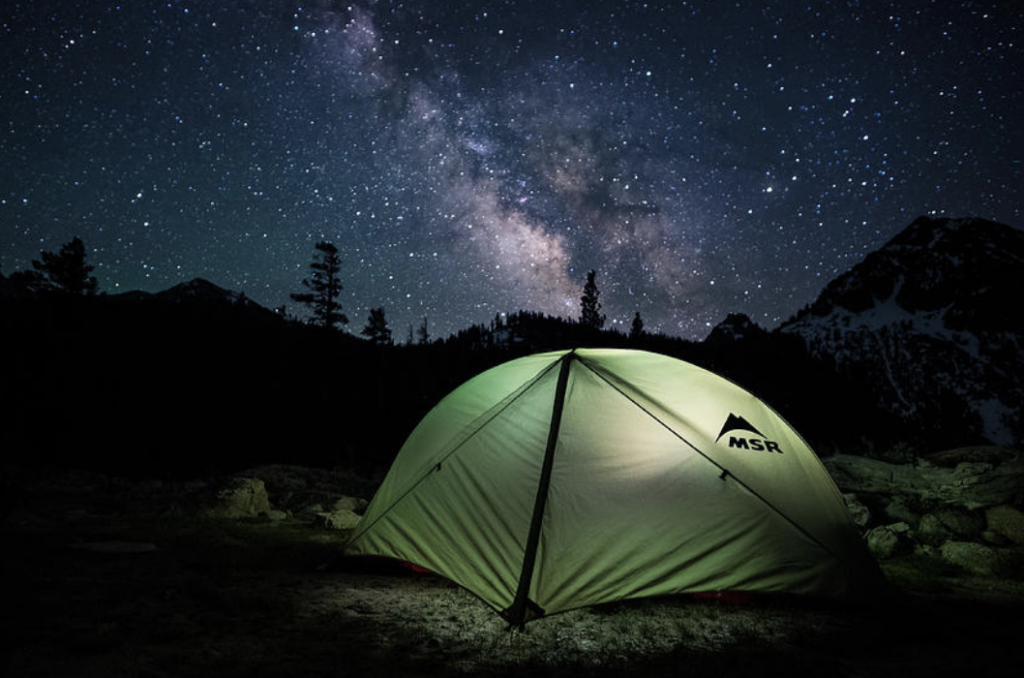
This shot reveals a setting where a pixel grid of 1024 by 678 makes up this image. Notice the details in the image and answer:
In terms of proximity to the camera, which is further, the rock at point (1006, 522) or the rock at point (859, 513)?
the rock at point (859, 513)

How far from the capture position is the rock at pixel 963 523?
6.30 meters

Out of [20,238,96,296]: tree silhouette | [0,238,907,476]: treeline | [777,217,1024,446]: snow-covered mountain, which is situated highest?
[777,217,1024,446]: snow-covered mountain

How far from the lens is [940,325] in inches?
6339

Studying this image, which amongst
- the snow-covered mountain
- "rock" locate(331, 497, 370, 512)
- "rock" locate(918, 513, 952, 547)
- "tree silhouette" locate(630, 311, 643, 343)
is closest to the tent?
"rock" locate(918, 513, 952, 547)

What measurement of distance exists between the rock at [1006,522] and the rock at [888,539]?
3.36ft

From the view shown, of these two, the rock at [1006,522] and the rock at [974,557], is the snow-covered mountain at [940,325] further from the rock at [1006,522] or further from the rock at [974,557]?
the rock at [974,557]

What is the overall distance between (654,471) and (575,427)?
0.85 metres

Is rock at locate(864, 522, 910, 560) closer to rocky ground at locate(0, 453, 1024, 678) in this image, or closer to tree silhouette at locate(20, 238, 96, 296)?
rocky ground at locate(0, 453, 1024, 678)

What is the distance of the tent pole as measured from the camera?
367cm

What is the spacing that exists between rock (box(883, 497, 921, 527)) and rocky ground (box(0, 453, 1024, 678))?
30cm

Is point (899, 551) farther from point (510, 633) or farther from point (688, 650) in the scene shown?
point (510, 633)

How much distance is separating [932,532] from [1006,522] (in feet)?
2.88

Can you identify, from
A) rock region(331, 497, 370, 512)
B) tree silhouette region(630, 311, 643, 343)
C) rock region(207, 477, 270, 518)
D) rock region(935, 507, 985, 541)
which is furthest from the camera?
tree silhouette region(630, 311, 643, 343)

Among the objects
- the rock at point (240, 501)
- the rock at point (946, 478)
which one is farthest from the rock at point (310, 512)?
the rock at point (946, 478)
